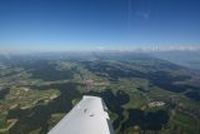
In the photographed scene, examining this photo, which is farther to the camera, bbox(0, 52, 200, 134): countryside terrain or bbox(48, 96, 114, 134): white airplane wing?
bbox(0, 52, 200, 134): countryside terrain

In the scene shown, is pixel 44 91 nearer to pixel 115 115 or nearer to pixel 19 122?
pixel 19 122

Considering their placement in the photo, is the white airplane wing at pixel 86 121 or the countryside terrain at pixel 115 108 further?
the countryside terrain at pixel 115 108

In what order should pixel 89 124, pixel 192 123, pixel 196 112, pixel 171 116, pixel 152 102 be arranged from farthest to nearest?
1. pixel 152 102
2. pixel 196 112
3. pixel 171 116
4. pixel 192 123
5. pixel 89 124

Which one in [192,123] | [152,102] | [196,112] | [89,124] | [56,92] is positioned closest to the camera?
[89,124]

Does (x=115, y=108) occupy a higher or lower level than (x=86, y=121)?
lower

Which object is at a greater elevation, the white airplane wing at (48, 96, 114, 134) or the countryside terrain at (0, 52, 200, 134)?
the white airplane wing at (48, 96, 114, 134)

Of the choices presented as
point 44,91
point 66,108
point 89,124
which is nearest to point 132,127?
point 66,108

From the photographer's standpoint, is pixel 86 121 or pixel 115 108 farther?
pixel 115 108

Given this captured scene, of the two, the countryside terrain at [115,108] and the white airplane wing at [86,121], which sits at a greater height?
the white airplane wing at [86,121]
